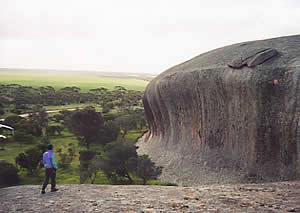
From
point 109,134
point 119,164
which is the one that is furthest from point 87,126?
point 119,164

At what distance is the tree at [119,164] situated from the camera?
2122 centimetres

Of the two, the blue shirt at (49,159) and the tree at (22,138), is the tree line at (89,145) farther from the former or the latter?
the blue shirt at (49,159)

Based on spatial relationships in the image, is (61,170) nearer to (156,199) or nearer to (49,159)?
(49,159)

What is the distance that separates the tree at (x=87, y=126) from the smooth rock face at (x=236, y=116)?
16892mm

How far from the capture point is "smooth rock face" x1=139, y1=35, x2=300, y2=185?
14.9 m

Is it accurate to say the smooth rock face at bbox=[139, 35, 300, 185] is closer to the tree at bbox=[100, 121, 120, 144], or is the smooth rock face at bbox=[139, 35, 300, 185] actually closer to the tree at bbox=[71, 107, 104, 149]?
the tree at bbox=[100, 121, 120, 144]

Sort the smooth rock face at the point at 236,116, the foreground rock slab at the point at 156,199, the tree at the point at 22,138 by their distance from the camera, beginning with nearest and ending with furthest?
the foreground rock slab at the point at 156,199 < the smooth rock face at the point at 236,116 < the tree at the point at 22,138

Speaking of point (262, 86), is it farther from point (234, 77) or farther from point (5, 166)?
point (5, 166)

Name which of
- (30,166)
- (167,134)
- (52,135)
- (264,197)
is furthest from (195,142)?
(52,135)

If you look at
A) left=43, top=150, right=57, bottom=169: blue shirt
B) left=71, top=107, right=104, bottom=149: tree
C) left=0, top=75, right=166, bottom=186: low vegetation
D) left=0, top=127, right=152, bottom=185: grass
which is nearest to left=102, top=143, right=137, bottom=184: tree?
left=0, top=75, right=166, bottom=186: low vegetation

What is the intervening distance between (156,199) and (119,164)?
12.0m

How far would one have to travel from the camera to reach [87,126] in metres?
37.9

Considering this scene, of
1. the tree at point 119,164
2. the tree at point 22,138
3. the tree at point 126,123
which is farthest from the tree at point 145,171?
the tree at point 126,123

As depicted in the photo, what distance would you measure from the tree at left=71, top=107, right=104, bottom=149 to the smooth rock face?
1689cm
